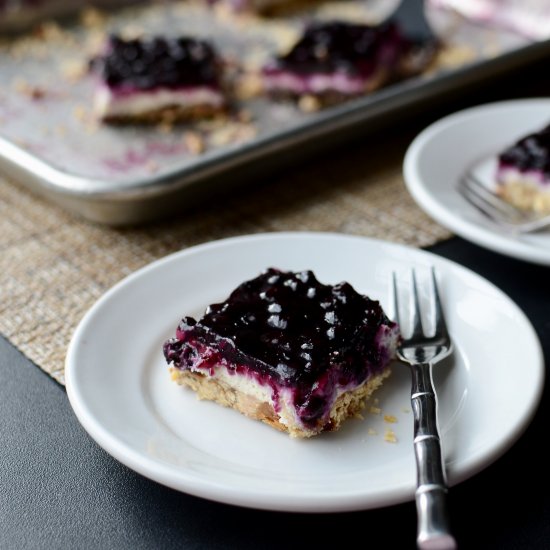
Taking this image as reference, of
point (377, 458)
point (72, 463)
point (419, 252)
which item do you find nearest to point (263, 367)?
point (377, 458)

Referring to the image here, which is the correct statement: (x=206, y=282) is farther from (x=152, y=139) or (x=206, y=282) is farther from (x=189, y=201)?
(x=152, y=139)

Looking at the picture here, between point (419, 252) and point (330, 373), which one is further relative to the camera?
point (419, 252)

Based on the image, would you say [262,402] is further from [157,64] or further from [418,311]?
[157,64]

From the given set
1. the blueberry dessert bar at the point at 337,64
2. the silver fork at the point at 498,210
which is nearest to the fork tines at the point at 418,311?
the silver fork at the point at 498,210

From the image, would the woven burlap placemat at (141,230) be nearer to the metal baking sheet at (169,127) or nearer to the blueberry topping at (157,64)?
the metal baking sheet at (169,127)

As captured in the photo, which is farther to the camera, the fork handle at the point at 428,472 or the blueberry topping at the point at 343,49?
the blueberry topping at the point at 343,49

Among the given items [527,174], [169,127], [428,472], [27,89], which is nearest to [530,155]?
[527,174]

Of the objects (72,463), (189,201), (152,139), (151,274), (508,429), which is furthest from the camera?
(152,139)

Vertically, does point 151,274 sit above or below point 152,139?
above
